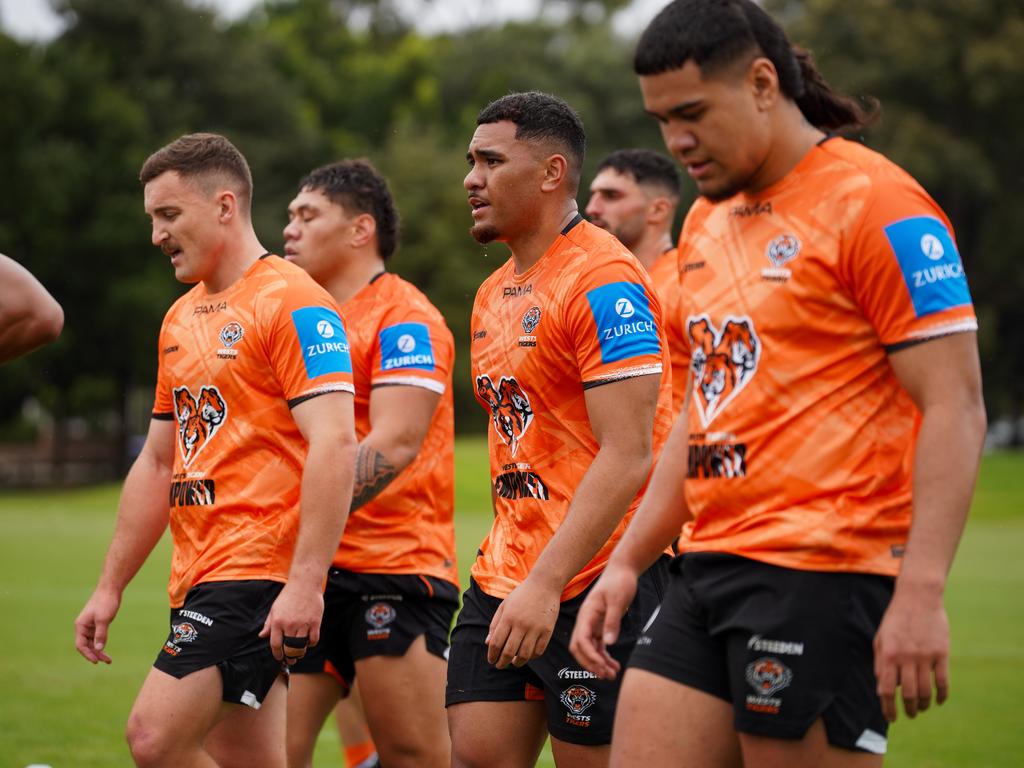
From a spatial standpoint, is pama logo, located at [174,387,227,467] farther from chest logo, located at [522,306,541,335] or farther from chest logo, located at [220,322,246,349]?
chest logo, located at [522,306,541,335]

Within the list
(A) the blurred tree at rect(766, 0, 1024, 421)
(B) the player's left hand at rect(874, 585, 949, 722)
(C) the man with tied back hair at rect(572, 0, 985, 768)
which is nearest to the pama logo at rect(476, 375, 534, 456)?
(C) the man with tied back hair at rect(572, 0, 985, 768)

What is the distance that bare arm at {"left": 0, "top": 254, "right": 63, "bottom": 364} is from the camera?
3.70 m

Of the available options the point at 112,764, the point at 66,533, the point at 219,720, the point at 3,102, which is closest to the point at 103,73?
the point at 3,102

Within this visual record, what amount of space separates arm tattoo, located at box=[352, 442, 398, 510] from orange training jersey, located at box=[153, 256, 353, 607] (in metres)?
0.65

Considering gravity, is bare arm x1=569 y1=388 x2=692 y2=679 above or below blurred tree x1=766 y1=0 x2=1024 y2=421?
below

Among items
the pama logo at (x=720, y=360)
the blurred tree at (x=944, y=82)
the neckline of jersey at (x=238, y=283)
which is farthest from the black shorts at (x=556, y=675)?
the blurred tree at (x=944, y=82)

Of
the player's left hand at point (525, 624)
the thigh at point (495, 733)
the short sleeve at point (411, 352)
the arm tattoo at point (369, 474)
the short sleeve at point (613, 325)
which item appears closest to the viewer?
the player's left hand at point (525, 624)

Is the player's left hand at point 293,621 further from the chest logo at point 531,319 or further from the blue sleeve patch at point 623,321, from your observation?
the blue sleeve patch at point 623,321

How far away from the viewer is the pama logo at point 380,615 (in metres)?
6.34

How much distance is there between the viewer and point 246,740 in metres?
5.45

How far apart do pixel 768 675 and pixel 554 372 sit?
1710mm

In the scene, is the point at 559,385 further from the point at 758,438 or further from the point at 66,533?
the point at 66,533

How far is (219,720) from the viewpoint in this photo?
16.8 feet

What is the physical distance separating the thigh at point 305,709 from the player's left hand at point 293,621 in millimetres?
1675
